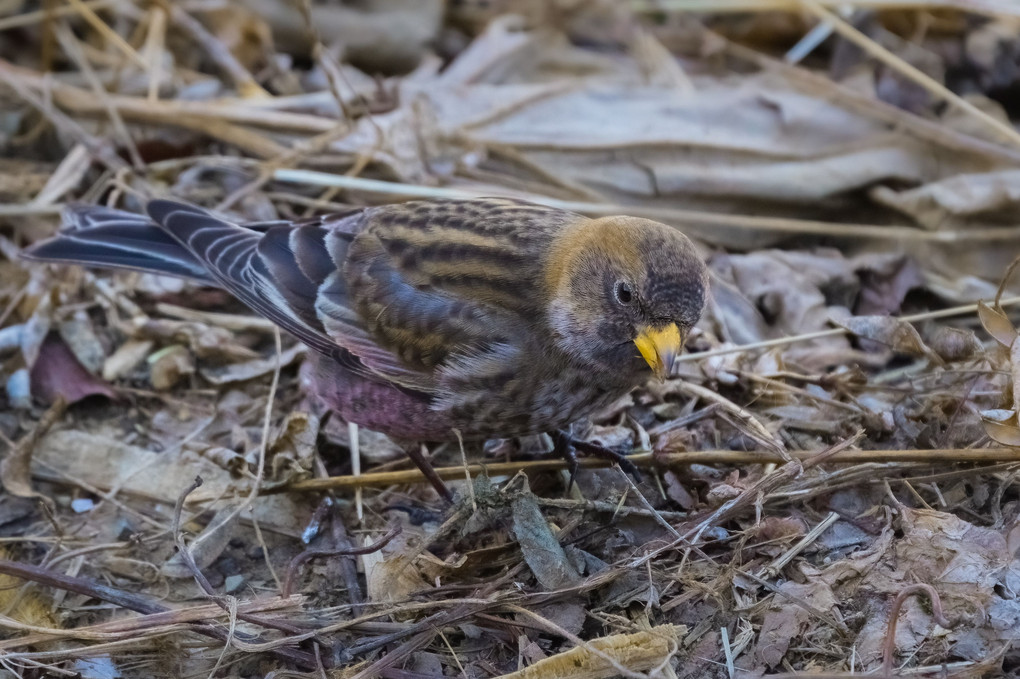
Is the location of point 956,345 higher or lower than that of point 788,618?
higher

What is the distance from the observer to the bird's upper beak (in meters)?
2.73

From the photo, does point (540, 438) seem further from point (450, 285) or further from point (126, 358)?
point (126, 358)

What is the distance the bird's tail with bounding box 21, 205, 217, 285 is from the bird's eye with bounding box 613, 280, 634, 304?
66.4 inches

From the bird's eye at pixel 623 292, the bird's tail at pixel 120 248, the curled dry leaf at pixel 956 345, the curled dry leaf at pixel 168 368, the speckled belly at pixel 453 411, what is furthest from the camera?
the curled dry leaf at pixel 168 368

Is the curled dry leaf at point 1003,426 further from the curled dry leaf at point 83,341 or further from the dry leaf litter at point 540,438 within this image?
the curled dry leaf at point 83,341

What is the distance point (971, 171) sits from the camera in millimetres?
4441

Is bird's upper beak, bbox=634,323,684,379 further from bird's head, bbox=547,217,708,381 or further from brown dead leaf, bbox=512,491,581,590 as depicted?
brown dead leaf, bbox=512,491,581,590

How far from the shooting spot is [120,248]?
3.62 m

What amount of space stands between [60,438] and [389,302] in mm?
1479

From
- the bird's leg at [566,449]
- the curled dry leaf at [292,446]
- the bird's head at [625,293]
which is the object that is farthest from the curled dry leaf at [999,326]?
the curled dry leaf at [292,446]

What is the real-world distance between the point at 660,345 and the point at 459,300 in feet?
2.41

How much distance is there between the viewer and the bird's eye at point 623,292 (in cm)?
288

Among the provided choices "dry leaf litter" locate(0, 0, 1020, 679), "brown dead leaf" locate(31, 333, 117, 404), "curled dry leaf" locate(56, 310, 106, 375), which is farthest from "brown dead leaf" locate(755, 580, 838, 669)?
"curled dry leaf" locate(56, 310, 106, 375)

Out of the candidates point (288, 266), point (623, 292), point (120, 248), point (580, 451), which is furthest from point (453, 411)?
point (120, 248)
